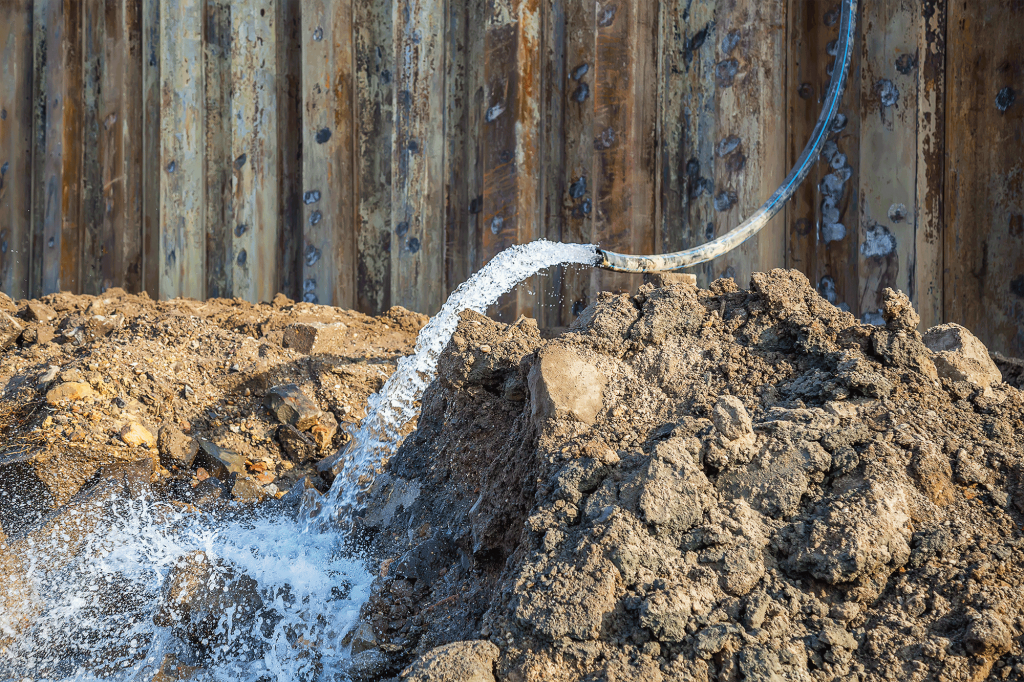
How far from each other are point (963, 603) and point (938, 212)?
221 cm

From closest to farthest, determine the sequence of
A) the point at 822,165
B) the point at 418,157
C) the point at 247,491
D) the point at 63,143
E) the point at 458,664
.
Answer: the point at 458,664 < the point at 247,491 < the point at 822,165 < the point at 418,157 < the point at 63,143

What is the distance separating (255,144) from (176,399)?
73.8 inches

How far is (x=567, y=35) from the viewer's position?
3449mm

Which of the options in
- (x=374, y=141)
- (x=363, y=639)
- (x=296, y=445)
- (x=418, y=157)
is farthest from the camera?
(x=374, y=141)

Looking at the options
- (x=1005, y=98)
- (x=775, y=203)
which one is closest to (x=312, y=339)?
(x=775, y=203)

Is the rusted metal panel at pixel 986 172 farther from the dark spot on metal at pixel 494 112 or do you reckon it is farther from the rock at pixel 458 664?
the rock at pixel 458 664

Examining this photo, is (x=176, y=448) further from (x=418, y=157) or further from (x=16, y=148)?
(x=16, y=148)

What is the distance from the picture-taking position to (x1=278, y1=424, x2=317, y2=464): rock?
2701 mm

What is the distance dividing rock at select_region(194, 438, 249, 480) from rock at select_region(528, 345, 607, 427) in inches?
49.3

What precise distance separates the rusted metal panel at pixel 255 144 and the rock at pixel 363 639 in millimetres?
2721

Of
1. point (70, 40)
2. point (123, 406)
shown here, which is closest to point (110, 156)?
point (70, 40)

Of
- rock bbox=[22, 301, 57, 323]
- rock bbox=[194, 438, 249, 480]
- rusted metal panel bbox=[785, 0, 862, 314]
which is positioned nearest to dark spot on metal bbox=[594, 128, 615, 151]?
rusted metal panel bbox=[785, 0, 862, 314]

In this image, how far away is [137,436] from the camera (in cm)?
258

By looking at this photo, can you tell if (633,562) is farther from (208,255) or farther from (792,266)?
(208,255)
